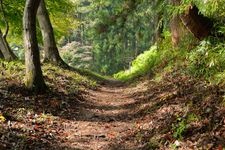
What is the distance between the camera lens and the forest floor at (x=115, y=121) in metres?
6.33

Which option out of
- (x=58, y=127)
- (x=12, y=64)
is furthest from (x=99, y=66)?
(x=58, y=127)

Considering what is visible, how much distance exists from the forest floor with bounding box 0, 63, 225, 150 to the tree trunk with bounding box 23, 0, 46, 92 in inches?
13.7

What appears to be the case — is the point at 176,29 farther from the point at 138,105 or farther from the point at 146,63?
the point at 146,63

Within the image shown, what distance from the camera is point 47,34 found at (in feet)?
60.6

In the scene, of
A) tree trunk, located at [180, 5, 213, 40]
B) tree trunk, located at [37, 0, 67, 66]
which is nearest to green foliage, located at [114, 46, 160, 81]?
tree trunk, located at [37, 0, 67, 66]

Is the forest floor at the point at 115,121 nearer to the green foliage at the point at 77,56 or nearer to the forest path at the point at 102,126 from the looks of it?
the forest path at the point at 102,126

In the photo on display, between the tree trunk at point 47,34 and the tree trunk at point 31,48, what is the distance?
23.6ft

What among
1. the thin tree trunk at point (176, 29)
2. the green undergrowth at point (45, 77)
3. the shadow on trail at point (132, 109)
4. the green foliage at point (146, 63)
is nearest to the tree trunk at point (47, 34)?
the green undergrowth at point (45, 77)

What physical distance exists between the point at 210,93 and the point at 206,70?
1231 millimetres

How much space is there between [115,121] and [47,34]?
9831 mm

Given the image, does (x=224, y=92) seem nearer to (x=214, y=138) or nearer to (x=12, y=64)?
(x=214, y=138)

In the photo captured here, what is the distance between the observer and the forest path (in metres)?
7.55

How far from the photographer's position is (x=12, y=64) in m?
14.6

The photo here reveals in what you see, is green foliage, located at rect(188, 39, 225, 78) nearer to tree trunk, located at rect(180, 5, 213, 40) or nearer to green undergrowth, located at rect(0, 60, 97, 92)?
tree trunk, located at rect(180, 5, 213, 40)
